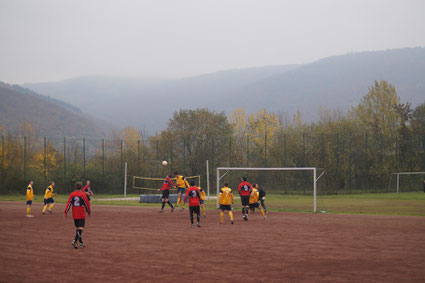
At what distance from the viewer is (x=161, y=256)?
521 inches

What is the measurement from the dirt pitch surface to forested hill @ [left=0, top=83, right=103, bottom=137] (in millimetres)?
118626

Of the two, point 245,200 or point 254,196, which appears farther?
point 254,196

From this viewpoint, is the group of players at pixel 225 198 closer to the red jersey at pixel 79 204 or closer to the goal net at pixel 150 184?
the red jersey at pixel 79 204

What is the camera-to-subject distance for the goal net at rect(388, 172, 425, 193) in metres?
50.6

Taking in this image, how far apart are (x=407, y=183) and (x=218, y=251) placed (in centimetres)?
4223

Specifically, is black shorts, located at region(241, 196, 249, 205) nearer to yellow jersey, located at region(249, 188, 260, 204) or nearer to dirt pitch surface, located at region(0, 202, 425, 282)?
dirt pitch surface, located at region(0, 202, 425, 282)

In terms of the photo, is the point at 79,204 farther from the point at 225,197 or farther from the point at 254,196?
the point at 254,196

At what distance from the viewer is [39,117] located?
142 metres

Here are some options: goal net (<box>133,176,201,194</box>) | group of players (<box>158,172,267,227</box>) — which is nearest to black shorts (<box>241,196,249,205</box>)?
group of players (<box>158,172,267,227</box>)

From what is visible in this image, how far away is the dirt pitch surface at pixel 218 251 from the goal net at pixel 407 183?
30.1 m

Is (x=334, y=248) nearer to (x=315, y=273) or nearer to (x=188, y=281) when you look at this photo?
(x=315, y=273)

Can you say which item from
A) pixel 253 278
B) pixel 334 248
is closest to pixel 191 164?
pixel 334 248

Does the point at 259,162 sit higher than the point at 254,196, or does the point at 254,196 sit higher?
the point at 259,162

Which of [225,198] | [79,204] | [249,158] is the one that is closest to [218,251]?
[79,204]
